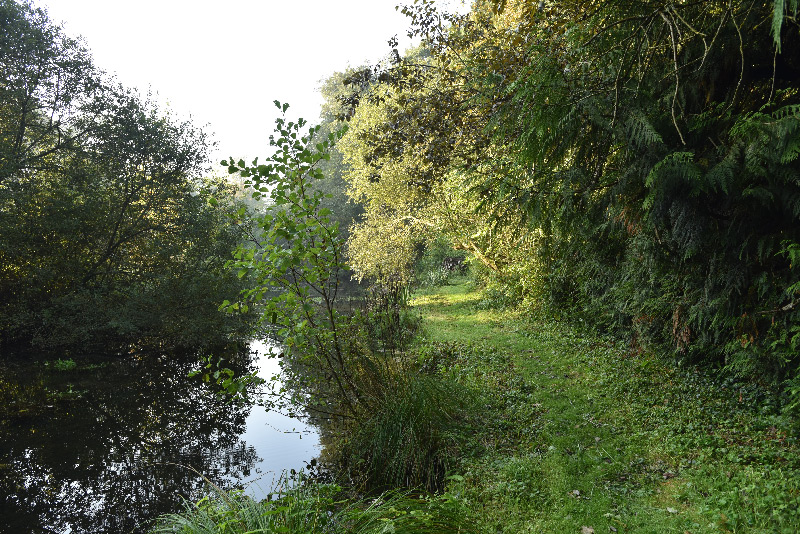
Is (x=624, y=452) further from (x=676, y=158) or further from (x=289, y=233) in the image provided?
(x=289, y=233)

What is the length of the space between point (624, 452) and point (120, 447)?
670 centimetres

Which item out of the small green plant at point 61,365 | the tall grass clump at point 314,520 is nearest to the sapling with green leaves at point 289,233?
the tall grass clump at point 314,520

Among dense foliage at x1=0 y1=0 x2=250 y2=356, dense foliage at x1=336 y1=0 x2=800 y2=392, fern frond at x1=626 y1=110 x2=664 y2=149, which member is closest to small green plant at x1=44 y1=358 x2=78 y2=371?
dense foliage at x1=0 y1=0 x2=250 y2=356

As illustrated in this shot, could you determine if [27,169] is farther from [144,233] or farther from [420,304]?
[420,304]

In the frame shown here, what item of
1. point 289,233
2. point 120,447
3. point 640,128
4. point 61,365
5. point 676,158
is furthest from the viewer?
point 61,365

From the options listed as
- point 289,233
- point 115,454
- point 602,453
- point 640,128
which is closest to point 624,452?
point 602,453

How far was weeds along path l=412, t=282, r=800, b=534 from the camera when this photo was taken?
10.0ft

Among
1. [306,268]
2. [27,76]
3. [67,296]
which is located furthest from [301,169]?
[27,76]

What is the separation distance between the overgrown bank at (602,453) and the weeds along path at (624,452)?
0.01 m

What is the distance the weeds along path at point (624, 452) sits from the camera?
3055 mm

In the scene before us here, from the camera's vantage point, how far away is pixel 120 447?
660cm

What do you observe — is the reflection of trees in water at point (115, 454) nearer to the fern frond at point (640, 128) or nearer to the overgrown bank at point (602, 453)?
the overgrown bank at point (602, 453)

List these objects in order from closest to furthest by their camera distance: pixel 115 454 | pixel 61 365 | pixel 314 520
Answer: pixel 314 520 < pixel 115 454 < pixel 61 365

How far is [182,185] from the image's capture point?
42.4 ft
